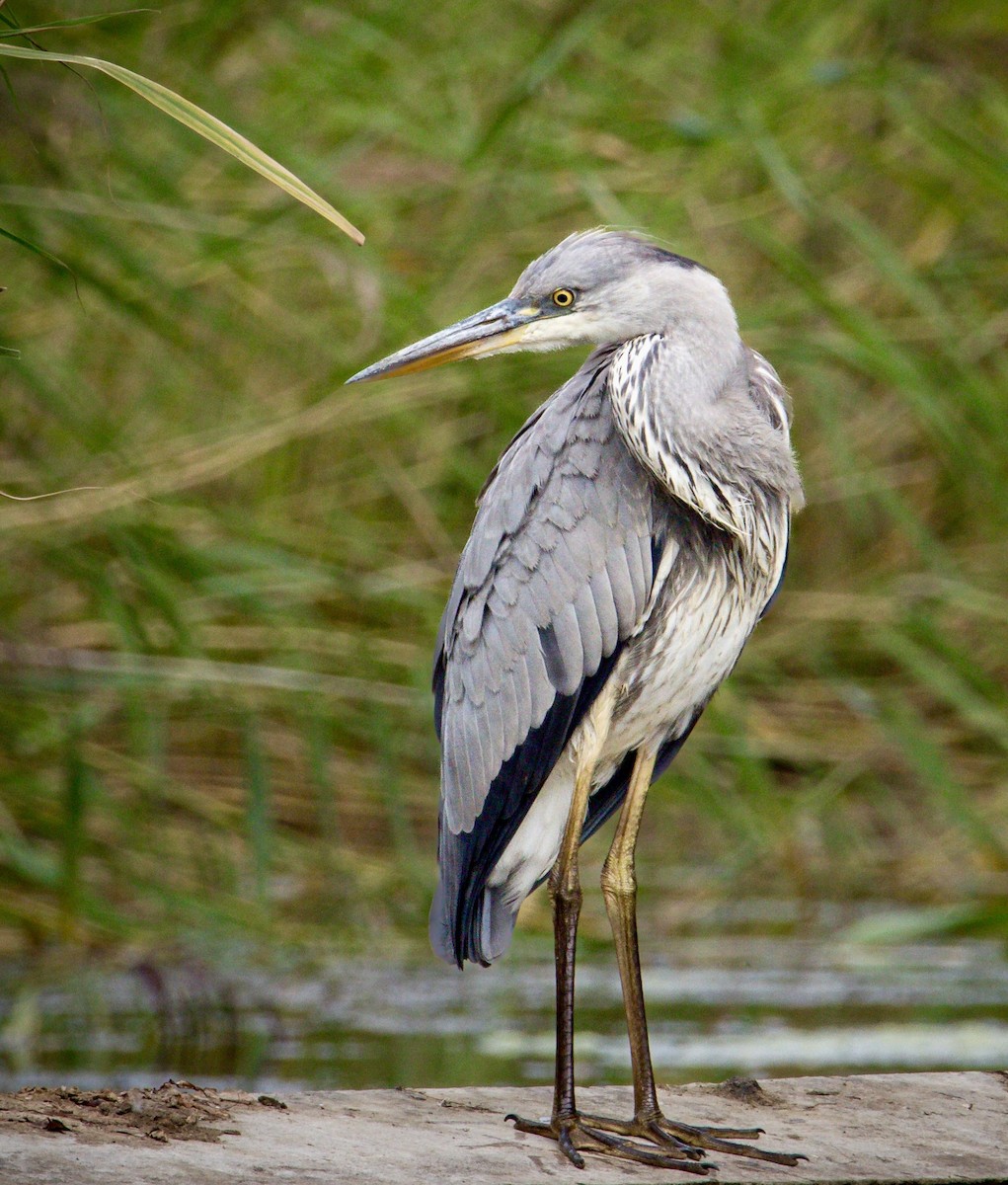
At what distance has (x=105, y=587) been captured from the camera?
4.41 meters

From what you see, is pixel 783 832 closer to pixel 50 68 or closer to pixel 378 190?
pixel 378 190

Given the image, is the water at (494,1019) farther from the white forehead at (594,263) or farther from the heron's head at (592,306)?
the white forehead at (594,263)

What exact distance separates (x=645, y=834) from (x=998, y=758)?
1331mm

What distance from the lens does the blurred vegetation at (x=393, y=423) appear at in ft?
15.0

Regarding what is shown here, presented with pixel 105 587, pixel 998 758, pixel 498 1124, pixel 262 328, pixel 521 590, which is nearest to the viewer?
pixel 498 1124

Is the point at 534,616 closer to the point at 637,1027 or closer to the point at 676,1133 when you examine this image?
the point at 637,1027

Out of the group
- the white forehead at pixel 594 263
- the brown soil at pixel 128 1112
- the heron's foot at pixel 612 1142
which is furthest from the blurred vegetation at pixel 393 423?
the heron's foot at pixel 612 1142

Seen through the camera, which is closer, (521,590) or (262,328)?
(521,590)

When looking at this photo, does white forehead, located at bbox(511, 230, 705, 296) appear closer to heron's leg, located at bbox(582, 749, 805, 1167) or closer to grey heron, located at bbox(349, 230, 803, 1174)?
grey heron, located at bbox(349, 230, 803, 1174)

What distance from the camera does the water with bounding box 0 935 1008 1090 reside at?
4.10 m

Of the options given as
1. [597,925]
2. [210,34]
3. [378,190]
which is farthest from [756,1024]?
[210,34]

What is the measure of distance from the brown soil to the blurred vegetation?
1.48 m

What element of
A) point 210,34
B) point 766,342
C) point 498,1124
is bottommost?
point 498,1124

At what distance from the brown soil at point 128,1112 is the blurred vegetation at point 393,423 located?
1477mm
